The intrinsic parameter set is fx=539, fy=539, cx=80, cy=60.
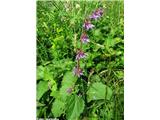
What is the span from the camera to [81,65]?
7.70ft

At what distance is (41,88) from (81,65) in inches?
7.9

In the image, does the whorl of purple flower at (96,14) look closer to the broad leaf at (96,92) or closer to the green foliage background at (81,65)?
the green foliage background at (81,65)

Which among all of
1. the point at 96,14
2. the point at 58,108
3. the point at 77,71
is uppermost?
the point at 96,14

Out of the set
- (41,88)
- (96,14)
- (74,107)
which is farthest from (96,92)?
(96,14)

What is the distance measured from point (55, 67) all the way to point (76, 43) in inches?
5.6

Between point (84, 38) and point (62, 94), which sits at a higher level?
point (84, 38)

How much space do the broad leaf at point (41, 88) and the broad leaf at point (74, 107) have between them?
11 cm

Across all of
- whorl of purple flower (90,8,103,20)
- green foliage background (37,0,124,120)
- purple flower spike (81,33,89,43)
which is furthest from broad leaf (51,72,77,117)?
whorl of purple flower (90,8,103,20)

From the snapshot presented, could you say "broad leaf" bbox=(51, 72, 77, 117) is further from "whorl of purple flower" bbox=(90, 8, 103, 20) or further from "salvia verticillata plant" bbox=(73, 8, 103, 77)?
"whorl of purple flower" bbox=(90, 8, 103, 20)

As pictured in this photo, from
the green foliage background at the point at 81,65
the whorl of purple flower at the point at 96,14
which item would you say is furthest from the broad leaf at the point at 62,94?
the whorl of purple flower at the point at 96,14

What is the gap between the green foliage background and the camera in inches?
91.3

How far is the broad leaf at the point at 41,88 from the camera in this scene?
233 cm

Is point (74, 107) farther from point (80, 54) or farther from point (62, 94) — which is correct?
point (80, 54)
